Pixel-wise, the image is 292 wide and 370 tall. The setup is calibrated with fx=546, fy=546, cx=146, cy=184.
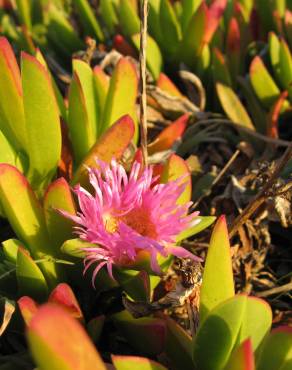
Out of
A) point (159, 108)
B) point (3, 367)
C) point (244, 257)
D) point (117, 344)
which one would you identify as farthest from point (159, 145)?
point (3, 367)

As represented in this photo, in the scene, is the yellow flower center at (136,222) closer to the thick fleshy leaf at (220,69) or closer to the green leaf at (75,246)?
the green leaf at (75,246)

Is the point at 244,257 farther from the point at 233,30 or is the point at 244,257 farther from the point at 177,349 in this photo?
the point at 233,30

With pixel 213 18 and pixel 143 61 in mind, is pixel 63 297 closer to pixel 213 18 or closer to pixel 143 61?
pixel 143 61

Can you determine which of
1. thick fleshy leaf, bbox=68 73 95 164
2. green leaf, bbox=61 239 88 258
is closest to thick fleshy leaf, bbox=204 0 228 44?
thick fleshy leaf, bbox=68 73 95 164

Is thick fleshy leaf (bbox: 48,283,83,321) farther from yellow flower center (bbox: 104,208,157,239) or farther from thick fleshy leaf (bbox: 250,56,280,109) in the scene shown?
thick fleshy leaf (bbox: 250,56,280,109)

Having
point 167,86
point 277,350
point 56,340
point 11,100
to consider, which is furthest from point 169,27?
point 56,340

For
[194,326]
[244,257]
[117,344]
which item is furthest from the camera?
[244,257]
